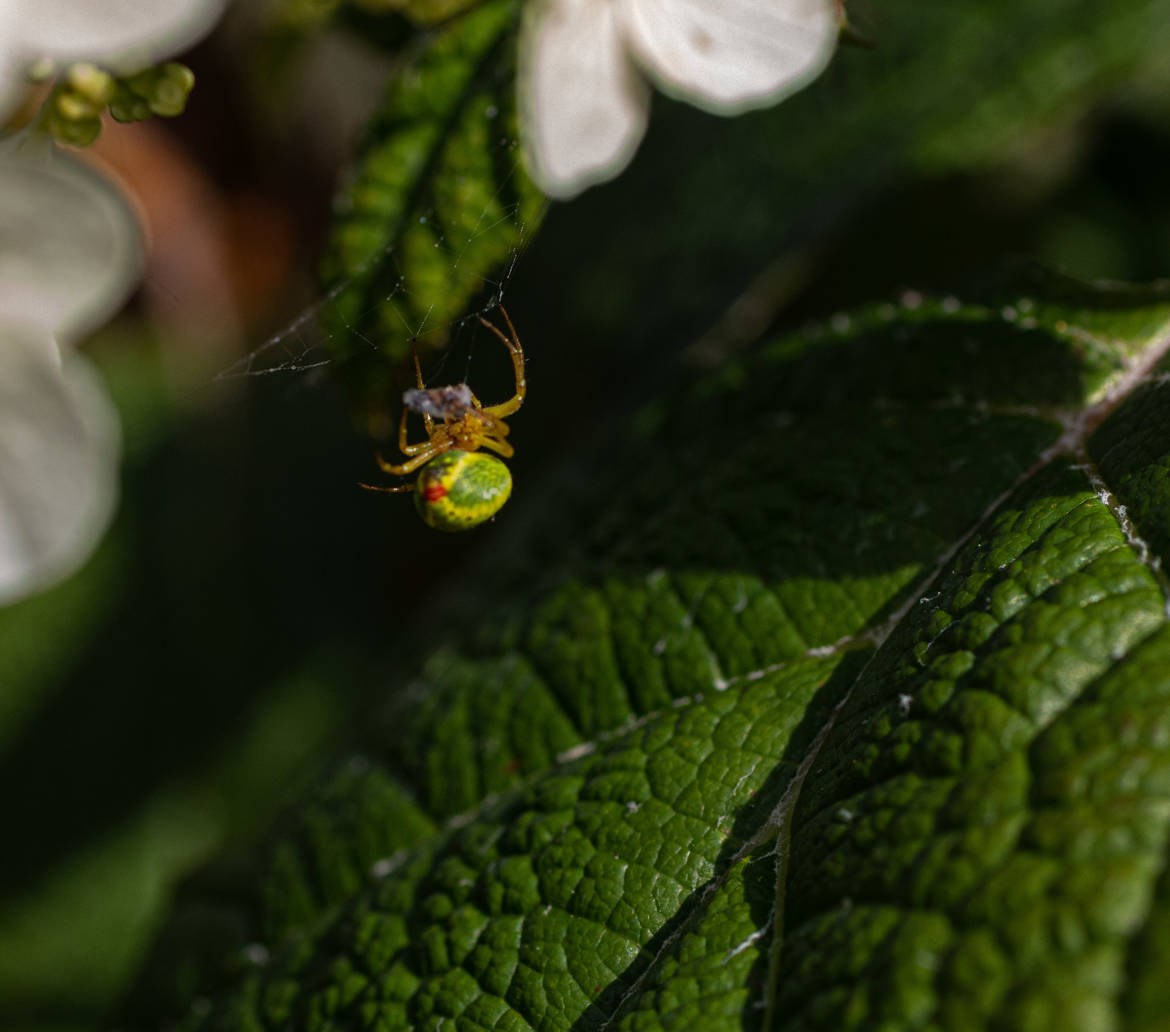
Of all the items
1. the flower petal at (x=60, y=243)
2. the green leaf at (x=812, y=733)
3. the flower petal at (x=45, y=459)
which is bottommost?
the green leaf at (x=812, y=733)

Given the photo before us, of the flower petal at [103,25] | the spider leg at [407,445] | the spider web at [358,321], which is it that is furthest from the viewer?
the spider leg at [407,445]

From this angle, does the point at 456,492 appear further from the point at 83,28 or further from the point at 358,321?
the point at 83,28

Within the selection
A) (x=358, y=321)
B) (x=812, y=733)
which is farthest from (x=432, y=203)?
(x=812, y=733)

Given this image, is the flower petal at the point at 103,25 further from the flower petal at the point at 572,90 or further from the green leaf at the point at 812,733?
the green leaf at the point at 812,733

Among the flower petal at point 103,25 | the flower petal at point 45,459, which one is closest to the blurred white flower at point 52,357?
the flower petal at point 45,459

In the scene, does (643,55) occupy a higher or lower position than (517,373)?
higher

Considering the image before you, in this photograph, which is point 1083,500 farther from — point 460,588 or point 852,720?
point 460,588

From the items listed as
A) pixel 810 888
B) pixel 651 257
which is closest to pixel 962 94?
pixel 651 257
